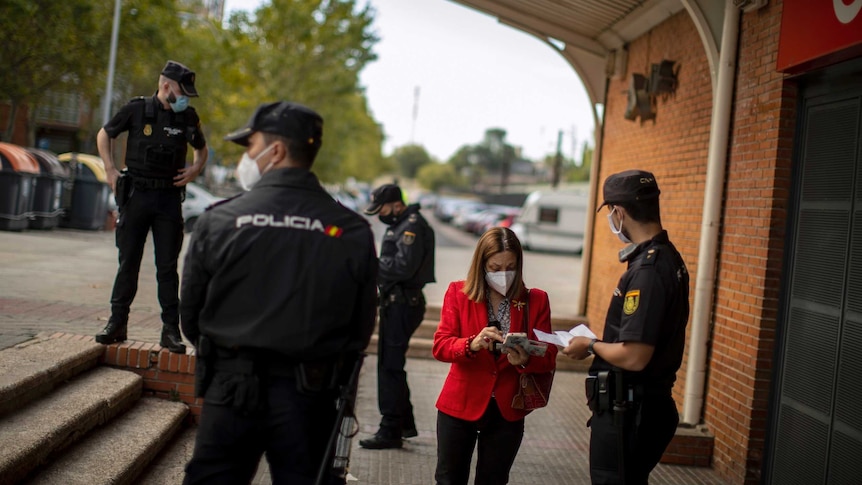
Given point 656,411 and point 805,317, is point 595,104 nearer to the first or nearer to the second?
point 805,317

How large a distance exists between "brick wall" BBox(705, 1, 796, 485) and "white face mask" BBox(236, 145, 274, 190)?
4.15m

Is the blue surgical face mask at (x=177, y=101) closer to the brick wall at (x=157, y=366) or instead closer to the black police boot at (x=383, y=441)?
the brick wall at (x=157, y=366)

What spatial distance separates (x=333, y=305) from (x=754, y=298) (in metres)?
4.07

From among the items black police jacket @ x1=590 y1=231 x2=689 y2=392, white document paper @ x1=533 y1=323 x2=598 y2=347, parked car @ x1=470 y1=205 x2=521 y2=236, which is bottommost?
white document paper @ x1=533 y1=323 x2=598 y2=347

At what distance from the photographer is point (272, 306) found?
304 centimetres

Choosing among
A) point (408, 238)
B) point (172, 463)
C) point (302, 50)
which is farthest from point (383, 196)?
point (302, 50)

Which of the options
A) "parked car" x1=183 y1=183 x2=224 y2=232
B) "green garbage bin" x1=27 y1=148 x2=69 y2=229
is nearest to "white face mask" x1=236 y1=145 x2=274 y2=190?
"green garbage bin" x1=27 y1=148 x2=69 y2=229

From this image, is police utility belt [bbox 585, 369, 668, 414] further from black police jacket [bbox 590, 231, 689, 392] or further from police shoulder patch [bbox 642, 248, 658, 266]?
police shoulder patch [bbox 642, 248, 658, 266]

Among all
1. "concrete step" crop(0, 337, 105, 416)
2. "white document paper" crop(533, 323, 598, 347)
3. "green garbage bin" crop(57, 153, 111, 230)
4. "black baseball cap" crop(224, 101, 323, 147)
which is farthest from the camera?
"green garbage bin" crop(57, 153, 111, 230)

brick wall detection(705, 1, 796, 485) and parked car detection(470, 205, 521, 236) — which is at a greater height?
parked car detection(470, 205, 521, 236)

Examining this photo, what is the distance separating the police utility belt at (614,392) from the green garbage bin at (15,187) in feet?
48.6

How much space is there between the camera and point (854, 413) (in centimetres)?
502

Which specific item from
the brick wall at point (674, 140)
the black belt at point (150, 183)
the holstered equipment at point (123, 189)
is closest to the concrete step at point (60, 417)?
the holstered equipment at point (123, 189)

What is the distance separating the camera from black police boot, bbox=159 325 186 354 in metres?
5.93
